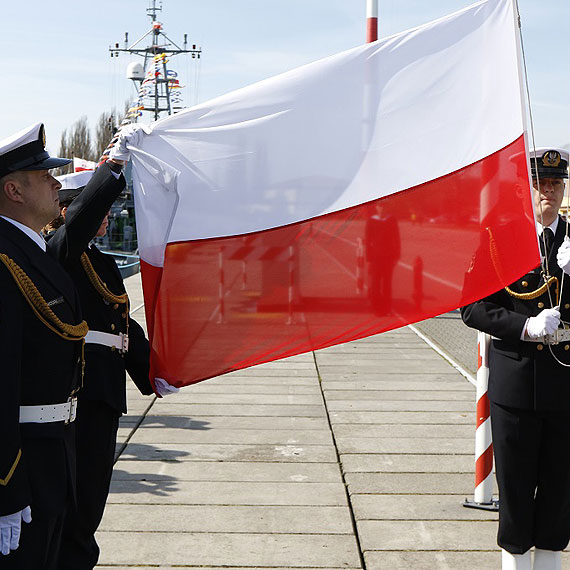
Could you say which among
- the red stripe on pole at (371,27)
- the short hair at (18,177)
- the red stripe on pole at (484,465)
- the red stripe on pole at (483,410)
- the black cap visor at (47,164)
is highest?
the red stripe on pole at (371,27)

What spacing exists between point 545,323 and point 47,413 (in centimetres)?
220

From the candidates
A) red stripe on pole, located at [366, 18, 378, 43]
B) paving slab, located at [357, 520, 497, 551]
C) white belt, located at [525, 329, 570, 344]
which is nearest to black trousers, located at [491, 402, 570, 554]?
white belt, located at [525, 329, 570, 344]

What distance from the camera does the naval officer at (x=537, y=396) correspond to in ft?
13.8

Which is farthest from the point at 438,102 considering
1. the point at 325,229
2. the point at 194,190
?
the point at 194,190

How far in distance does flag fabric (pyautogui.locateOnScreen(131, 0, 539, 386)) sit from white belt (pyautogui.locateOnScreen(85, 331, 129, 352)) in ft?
0.63

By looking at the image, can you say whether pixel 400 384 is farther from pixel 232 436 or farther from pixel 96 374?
pixel 96 374

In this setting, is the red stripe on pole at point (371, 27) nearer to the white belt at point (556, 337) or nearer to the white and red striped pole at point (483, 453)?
the white and red striped pole at point (483, 453)

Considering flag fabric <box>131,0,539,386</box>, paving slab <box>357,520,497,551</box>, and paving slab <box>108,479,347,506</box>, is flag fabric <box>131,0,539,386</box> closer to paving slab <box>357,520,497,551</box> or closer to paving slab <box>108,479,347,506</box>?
paving slab <box>357,520,497,551</box>

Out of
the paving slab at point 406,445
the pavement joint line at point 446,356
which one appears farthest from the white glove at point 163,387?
the pavement joint line at point 446,356

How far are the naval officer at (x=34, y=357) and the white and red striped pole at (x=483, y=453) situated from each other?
10.5 ft

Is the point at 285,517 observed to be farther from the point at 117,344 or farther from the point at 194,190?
the point at 194,190

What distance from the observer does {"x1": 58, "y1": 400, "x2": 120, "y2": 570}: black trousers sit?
404 centimetres

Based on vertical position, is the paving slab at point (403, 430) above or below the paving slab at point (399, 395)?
above

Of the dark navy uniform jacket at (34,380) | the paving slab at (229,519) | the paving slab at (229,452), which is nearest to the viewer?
the dark navy uniform jacket at (34,380)
